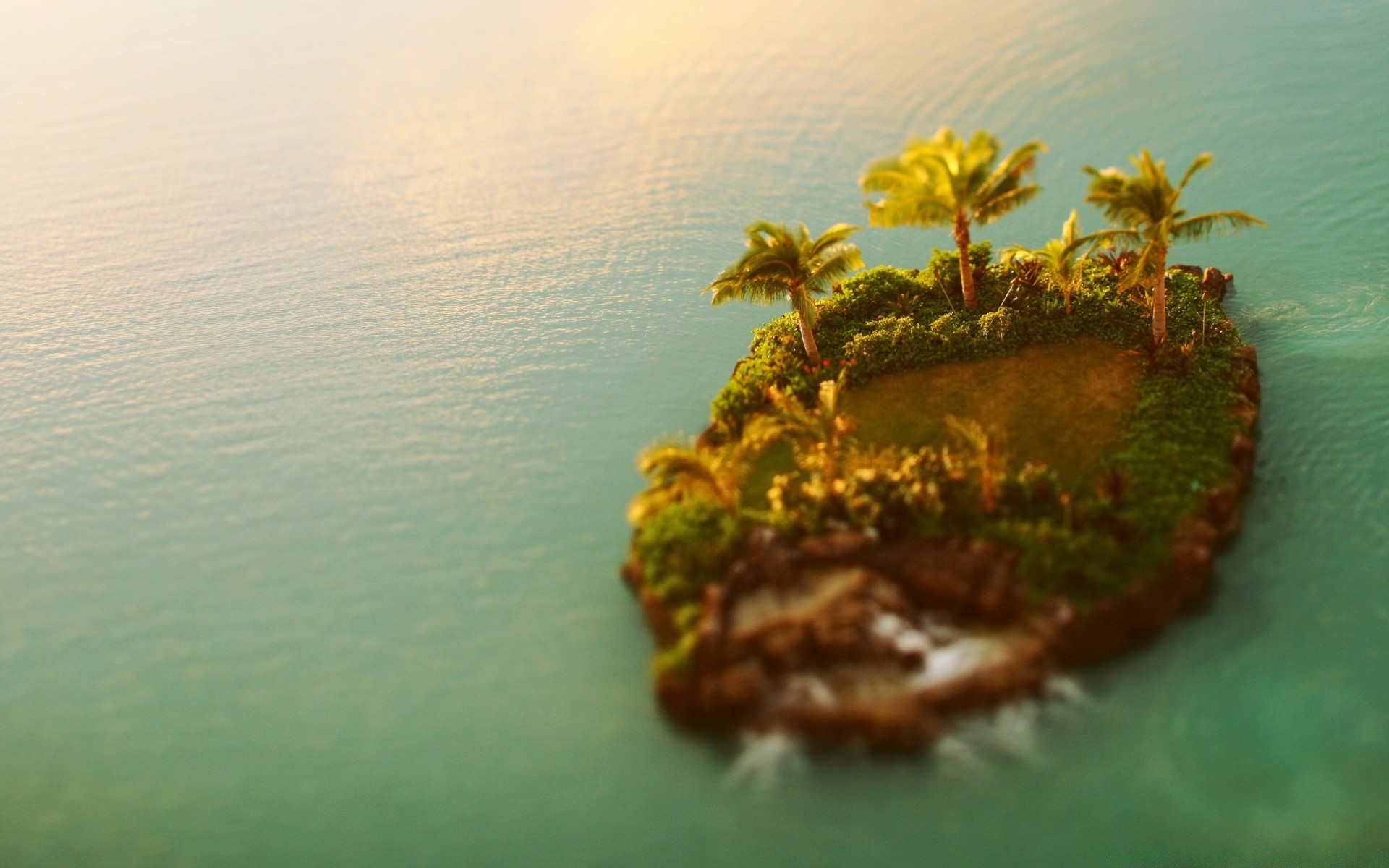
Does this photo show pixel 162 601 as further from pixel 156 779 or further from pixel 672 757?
pixel 672 757

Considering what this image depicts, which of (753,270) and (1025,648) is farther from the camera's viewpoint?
(753,270)

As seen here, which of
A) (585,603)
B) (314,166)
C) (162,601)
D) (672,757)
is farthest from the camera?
(314,166)

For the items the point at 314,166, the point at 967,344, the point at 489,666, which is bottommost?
the point at 489,666

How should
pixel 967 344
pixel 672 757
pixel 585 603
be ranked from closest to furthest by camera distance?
pixel 672 757 < pixel 585 603 < pixel 967 344

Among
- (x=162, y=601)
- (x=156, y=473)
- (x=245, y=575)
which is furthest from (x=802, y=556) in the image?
(x=156, y=473)

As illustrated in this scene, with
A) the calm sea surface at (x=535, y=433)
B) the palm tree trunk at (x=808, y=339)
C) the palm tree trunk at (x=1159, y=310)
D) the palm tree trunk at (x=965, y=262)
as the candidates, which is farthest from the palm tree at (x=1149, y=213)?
the palm tree trunk at (x=808, y=339)

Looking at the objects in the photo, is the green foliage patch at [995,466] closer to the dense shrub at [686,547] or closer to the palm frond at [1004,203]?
the dense shrub at [686,547]

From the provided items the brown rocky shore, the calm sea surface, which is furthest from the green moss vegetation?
the calm sea surface
